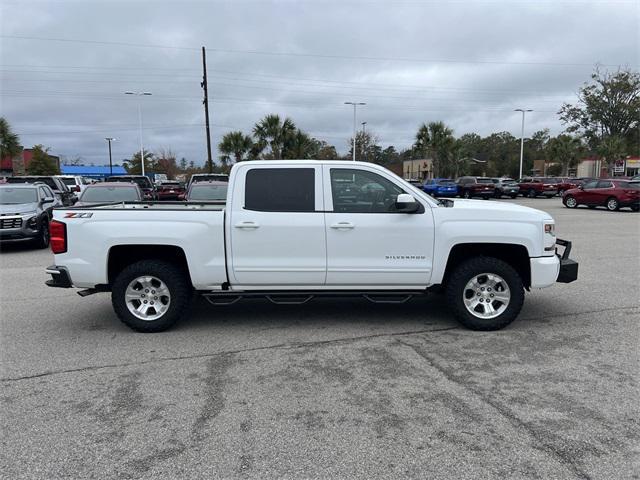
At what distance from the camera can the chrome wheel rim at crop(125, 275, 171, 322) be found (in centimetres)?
551

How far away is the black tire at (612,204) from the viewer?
24308 millimetres

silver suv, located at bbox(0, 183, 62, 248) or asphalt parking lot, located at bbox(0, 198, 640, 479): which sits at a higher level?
silver suv, located at bbox(0, 183, 62, 248)

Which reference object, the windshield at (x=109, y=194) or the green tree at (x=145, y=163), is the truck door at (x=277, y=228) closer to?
the windshield at (x=109, y=194)

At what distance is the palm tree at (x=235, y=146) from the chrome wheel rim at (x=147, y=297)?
32.9 meters

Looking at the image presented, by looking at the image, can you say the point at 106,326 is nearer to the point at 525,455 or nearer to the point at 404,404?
the point at 404,404

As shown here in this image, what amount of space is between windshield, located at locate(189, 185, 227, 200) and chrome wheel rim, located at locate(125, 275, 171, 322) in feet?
26.2

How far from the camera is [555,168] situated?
81125mm

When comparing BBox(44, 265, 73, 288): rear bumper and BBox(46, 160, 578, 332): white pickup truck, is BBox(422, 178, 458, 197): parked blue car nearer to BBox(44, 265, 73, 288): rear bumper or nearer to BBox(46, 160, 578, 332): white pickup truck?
BBox(46, 160, 578, 332): white pickup truck

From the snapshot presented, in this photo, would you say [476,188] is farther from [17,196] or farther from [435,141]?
[17,196]

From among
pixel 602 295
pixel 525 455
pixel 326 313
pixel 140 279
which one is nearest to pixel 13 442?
pixel 140 279

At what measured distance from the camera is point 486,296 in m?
5.57

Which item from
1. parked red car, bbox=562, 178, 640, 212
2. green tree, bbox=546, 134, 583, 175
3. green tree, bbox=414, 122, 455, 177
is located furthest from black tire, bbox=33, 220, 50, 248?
green tree, bbox=546, 134, 583, 175

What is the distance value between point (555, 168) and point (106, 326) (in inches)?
3400

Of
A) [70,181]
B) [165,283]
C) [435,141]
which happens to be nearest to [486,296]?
[165,283]
